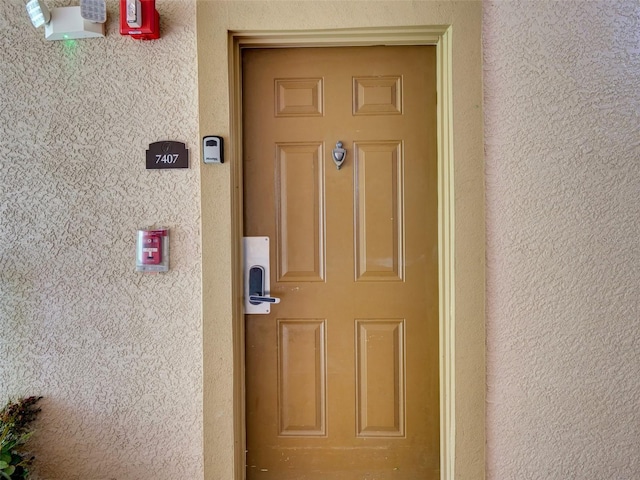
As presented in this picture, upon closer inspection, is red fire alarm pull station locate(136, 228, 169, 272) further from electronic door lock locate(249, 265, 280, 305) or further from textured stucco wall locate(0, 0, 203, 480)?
electronic door lock locate(249, 265, 280, 305)

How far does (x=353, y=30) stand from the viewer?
78.0 inches

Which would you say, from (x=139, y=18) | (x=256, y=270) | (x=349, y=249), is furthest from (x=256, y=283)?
(x=139, y=18)

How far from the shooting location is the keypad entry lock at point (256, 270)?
2104 millimetres

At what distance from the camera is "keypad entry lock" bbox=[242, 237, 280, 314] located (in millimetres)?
2104

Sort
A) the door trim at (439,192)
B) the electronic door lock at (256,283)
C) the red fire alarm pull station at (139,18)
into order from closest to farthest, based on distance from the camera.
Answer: the red fire alarm pull station at (139,18) → the door trim at (439,192) → the electronic door lock at (256,283)

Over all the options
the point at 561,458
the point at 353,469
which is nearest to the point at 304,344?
the point at 353,469

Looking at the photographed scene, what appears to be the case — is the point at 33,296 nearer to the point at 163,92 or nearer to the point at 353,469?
the point at 163,92

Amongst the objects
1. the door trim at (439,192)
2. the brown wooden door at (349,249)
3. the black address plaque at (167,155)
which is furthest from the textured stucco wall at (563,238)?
the black address plaque at (167,155)

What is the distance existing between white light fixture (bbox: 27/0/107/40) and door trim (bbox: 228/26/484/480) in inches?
26.6

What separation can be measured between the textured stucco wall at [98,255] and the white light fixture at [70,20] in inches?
2.0

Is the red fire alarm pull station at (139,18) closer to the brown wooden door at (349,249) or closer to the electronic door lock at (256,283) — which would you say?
the brown wooden door at (349,249)

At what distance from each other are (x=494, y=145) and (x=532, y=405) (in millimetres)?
1358

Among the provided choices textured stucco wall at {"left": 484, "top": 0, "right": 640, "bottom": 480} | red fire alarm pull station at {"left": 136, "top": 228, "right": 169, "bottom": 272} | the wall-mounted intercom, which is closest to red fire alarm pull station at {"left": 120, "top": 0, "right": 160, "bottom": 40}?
the wall-mounted intercom

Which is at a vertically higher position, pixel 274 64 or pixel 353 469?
pixel 274 64
